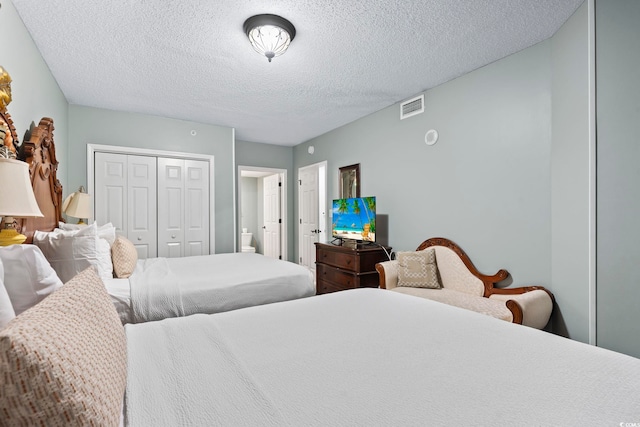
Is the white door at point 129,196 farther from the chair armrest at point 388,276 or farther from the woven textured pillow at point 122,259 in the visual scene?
the chair armrest at point 388,276

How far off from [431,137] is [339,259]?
5.87 feet

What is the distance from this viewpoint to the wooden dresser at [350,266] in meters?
3.61

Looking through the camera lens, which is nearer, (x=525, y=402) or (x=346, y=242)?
(x=525, y=402)

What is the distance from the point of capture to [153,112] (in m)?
4.01

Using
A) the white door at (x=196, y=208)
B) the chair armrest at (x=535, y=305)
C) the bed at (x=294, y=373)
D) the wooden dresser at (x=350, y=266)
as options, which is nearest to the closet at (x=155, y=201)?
the white door at (x=196, y=208)

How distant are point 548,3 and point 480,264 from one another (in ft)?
6.79

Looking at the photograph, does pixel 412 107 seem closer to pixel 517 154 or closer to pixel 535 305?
pixel 517 154

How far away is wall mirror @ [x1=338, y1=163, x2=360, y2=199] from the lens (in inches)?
176

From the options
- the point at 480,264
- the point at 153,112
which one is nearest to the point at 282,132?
the point at 153,112

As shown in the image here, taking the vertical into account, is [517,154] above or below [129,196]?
above

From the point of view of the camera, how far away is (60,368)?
55cm

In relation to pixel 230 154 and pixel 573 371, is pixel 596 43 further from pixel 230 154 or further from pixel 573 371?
pixel 230 154

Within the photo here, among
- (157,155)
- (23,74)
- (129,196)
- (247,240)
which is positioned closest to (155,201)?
(129,196)

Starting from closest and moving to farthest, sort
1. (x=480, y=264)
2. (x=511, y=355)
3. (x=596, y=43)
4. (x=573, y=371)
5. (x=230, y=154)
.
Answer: (x=573, y=371), (x=511, y=355), (x=596, y=43), (x=480, y=264), (x=230, y=154)
